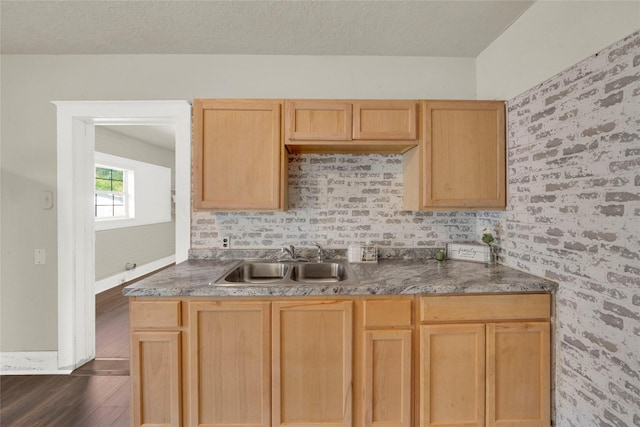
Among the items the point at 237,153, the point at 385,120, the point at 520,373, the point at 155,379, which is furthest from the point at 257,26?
the point at 520,373

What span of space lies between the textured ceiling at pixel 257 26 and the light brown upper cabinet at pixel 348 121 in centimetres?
52

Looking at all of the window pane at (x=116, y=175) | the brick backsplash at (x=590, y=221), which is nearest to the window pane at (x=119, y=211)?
the window pane at (x=116, y=175)

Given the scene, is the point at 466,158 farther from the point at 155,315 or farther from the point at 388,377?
the point at 155,315

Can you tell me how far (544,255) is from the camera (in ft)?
5.27

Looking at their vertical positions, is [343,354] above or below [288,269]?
below

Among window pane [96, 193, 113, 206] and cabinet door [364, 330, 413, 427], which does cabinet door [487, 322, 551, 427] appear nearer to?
cabinet door [364, 330, 413, 427]

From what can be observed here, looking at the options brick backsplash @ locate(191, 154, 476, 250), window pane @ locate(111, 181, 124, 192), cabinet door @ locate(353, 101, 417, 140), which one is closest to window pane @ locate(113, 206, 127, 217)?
window pane @ locate(111, 181, 124, 192)

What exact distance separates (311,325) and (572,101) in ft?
5.74

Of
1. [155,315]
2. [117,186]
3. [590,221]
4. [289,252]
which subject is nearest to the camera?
[590,221]

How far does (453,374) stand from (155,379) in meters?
1.60

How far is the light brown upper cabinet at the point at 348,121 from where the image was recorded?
1.86 metres

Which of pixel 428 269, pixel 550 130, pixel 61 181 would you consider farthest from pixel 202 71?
pixel 550 130

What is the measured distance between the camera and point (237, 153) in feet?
6.13

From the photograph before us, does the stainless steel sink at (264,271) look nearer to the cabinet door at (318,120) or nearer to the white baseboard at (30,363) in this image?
the cabinet door at (318,120)
